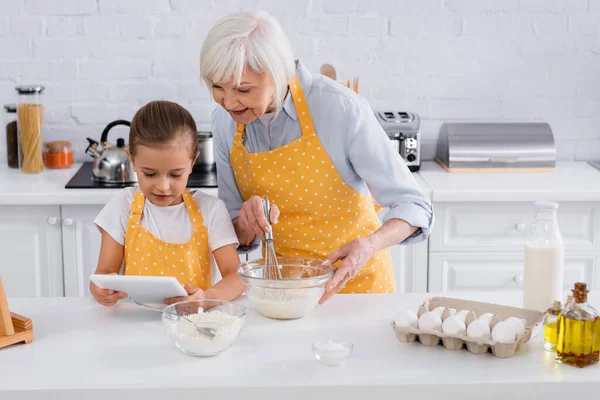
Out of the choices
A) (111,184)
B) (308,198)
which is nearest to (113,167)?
A: (111,184)

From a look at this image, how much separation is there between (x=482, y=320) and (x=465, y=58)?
7.12 feet

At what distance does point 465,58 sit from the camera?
3.65 meters

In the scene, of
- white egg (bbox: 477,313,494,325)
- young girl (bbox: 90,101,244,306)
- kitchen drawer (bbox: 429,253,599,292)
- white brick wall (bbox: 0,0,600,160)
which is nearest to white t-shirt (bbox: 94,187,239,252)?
young girl (bbox: 90,101,244,306)

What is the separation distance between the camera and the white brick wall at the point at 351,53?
357 cm

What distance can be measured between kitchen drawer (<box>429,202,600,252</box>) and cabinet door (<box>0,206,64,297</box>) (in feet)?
4.55

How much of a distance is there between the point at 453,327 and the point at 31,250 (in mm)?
2009

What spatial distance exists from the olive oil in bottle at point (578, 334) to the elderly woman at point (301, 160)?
0.49 metres

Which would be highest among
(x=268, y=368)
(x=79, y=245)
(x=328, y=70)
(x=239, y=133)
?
(x=328, y=70)

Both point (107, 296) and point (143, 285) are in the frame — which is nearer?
point (143, 285)

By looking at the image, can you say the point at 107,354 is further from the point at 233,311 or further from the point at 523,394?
the point at 523,394

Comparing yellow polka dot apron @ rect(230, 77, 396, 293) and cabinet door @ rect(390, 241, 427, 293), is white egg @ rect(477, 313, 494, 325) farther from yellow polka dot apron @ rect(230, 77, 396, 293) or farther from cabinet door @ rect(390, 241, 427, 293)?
cabinet door @ rect(390, 241, 427, 293)

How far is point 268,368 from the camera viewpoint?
1.59m

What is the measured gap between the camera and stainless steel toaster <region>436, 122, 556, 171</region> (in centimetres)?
346

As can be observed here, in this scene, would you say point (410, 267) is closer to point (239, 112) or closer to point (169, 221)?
point (169, 221)
